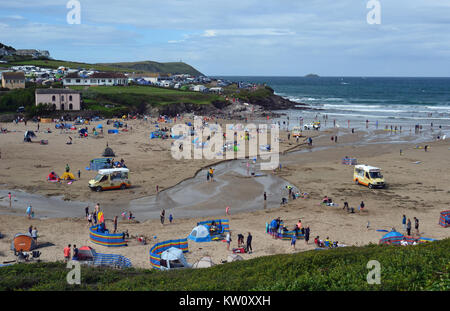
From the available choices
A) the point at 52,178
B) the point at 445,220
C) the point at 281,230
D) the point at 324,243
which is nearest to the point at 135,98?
the point at 52,178

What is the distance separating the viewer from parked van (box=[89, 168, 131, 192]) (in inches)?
1145

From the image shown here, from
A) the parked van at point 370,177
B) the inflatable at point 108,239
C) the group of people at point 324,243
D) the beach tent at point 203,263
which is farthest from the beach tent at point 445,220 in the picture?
the inflatable at point 108,239

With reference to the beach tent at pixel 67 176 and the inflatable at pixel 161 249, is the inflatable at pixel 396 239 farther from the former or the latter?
the beach tent at pixel 67 176

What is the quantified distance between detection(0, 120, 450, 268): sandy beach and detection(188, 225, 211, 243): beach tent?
13.6 inches

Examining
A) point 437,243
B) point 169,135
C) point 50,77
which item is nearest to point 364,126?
point 169,135

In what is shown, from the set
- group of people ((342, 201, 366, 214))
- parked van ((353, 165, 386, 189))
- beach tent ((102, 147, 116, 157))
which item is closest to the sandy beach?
group of people ((342, 201, 366, 214))

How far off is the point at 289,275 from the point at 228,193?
18.3m

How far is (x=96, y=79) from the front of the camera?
3642 inches

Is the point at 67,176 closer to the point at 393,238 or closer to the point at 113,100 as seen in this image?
the point at 393,238

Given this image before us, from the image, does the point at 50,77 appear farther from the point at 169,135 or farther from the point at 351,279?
the point at 351,279

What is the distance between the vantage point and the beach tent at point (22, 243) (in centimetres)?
1809

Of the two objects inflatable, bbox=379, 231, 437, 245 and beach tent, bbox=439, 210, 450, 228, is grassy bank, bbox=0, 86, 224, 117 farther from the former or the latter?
inflatable, bbox=379, 231, 437, 245

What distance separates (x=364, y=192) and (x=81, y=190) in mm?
19811
